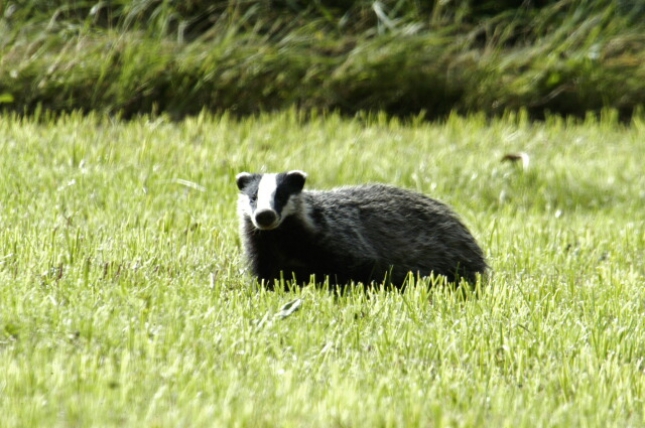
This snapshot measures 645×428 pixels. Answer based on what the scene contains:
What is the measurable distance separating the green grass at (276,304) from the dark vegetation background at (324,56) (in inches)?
39.7

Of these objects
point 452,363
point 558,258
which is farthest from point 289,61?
point 452,363

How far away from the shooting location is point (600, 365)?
432cm

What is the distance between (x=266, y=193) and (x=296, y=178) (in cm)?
23

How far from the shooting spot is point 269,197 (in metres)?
5.43

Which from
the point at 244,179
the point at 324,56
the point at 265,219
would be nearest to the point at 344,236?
the point at 265,219

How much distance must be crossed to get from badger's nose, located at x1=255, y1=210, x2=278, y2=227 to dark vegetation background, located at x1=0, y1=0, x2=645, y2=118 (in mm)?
4424

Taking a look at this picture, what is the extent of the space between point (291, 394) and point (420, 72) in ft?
25.0

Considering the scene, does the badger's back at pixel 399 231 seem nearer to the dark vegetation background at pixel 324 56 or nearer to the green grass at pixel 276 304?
the green grass at pixel 276 304

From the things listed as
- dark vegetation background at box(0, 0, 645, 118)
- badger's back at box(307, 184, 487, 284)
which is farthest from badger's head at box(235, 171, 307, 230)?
dark vegetation background at box(0, 0, 645, 118)

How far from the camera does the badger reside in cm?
556

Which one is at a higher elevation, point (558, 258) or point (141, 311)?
point (141, 311)

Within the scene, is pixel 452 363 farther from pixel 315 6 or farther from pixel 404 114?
pixel 315 6

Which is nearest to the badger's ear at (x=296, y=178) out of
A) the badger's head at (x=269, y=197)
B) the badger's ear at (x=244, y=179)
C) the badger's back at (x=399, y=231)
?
the badger's head at (x=269, y=197)

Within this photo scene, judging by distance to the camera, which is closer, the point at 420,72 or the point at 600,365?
the point at 600,365
